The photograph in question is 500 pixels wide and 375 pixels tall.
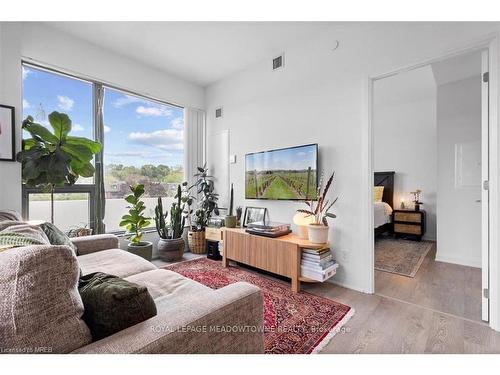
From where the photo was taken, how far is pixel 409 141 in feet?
16.0

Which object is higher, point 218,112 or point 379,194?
point 218,112

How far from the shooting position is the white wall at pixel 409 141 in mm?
4539

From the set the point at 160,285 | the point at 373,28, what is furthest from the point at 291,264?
the point at 373,28

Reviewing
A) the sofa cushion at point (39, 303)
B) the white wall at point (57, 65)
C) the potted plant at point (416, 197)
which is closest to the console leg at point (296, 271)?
the sofa cushion at point (39, 303)

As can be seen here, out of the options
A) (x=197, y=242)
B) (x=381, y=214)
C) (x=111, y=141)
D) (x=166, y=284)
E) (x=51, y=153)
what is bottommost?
(x=197, y=242)

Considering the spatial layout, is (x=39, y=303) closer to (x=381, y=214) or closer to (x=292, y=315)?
(x=292, y=315)

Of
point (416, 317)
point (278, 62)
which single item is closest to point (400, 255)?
point (416, 317)

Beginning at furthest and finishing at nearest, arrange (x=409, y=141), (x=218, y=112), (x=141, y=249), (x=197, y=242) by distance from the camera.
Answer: (x=409, y=141), (x=218, y=112), (x=197, y=242), (x=141, y=249)

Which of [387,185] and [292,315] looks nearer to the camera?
[292,315]

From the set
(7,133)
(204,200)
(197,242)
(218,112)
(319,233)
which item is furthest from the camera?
(218,112)

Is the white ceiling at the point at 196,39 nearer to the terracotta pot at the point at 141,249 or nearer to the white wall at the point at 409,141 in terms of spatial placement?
the white wall at the point at 409,141

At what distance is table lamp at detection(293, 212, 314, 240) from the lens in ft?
8.26

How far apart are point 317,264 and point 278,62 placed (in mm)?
2438

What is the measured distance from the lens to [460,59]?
2646 millimetres
